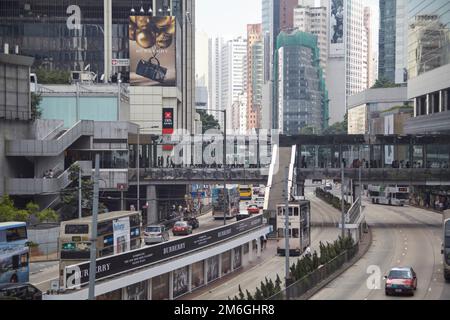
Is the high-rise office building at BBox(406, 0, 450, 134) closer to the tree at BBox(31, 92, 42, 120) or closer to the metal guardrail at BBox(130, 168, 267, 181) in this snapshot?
the metal guardrail at BBox(130, 168, 267, 181)

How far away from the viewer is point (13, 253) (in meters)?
38.3

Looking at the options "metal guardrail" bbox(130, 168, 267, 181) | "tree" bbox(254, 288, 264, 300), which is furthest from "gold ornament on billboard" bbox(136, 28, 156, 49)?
"tree" bbox(254, 288, 264, 300)

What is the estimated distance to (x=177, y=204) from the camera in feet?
335

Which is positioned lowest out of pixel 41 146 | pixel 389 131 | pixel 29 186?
pixel 29 186

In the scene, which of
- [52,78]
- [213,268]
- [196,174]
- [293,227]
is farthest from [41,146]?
[52,78]

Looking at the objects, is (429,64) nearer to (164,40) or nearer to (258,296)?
(164,40)

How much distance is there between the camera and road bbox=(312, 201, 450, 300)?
3869cm

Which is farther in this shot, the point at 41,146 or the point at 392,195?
the point at 392,195

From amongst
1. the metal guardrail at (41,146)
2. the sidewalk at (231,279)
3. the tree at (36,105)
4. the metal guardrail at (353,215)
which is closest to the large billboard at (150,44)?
the tree at (36,105)

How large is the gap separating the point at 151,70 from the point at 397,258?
5872 cm

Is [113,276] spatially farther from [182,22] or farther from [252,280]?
[182,22]

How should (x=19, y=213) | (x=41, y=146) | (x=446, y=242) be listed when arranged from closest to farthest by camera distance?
1. (x=446, y=242)
2. (x=19, y=213)
3. (x=41, y=146)
